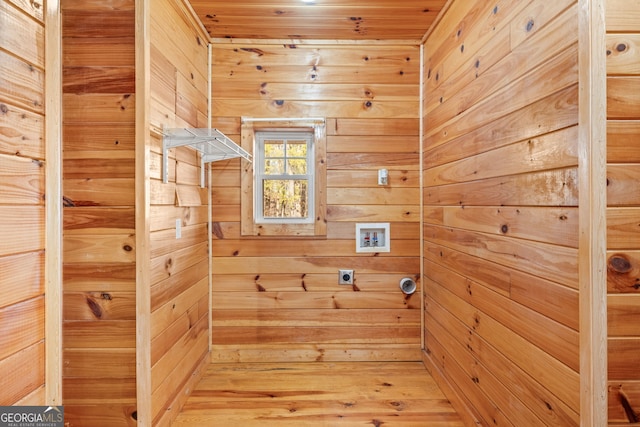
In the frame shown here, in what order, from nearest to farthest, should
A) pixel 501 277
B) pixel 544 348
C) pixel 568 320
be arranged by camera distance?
pixel 568 320 < pixel 544 348 < pixel 501 277

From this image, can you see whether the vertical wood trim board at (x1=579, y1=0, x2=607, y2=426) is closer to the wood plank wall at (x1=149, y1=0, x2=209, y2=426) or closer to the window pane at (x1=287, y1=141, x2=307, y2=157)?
the wood plank wall at (x1=149, y1=0, x2=209, y2=426)

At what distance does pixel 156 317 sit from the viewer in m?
1.68

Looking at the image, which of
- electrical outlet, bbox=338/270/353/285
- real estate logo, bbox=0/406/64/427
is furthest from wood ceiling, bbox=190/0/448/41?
real estate logo, bbox=0/406/64/427

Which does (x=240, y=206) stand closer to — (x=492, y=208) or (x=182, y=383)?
(x=182, y=383)

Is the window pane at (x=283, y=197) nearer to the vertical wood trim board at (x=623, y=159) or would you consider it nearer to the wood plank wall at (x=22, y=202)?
the wood plank wall at (x=22, y=202)

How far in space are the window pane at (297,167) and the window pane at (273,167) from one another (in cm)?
7

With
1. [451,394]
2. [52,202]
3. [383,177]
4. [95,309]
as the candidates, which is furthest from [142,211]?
[451,394]

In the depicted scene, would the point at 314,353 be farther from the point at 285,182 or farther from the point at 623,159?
the point at 623,159

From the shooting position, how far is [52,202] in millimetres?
1147

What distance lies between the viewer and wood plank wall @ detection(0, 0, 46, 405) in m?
1.00

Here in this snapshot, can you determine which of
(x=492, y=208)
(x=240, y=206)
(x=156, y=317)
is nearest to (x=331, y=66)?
(x=240, y=206)

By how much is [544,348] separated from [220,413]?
1.80m

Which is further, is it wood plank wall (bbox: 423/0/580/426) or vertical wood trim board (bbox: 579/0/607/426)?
wood plank wall (bbox: 423/0/580/426)

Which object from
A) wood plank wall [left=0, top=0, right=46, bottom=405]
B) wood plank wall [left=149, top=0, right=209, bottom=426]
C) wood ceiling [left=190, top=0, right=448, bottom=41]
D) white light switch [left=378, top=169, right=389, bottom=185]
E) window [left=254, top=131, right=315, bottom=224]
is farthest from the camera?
window [left=254, top=131, right=315, bottom=224]
